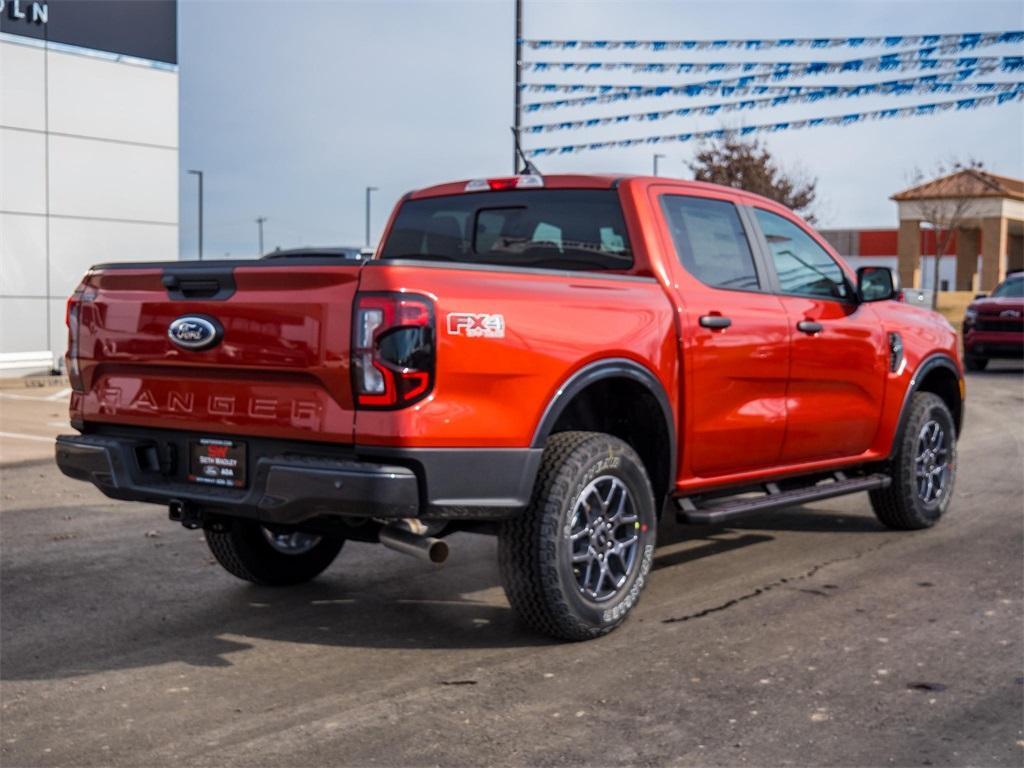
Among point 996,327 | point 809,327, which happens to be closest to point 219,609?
point 809,327

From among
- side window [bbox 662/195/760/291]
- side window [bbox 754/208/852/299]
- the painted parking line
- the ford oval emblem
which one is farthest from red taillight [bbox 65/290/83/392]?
the painted parking line

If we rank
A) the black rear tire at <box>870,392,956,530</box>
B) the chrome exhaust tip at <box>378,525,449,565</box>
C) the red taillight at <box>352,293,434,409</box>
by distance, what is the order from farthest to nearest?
the black rear tire at <box>870,392,956,530</box> → the chrome exhaust tip at <box>378,525,449,565</box> → the red taillight at <box>352,293,434,409</box>

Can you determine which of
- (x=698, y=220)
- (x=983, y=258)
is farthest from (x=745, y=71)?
(x=983, y=258)

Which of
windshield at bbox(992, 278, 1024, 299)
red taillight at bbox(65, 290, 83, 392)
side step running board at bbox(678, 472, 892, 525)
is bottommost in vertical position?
side step running board at bbox(678, 472, 892, 525)

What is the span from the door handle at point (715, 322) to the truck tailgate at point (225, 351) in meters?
1.91

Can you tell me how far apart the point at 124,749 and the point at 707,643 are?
7.61 feet

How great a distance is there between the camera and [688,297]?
589 cm

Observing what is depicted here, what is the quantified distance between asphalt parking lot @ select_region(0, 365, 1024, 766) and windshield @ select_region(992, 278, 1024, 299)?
15.0m

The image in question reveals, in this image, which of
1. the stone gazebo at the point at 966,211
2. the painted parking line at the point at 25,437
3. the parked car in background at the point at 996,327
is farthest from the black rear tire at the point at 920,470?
the stone gazebo at the point at 966,211

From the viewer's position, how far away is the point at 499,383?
4836 mm

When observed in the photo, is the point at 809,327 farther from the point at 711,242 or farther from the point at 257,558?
the point at 257,558

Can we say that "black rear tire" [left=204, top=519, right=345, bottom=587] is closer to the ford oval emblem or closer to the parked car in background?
the ford oval emblem

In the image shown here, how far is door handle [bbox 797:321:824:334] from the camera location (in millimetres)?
6598

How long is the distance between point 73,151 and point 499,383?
51.4ft
